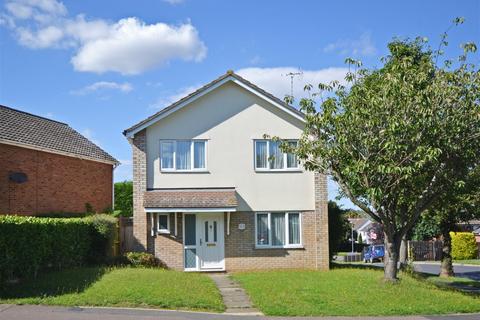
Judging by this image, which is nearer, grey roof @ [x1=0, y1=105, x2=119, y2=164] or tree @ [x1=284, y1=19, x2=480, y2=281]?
tree @ [x1=284, y1=19, x2=480, y2=281]

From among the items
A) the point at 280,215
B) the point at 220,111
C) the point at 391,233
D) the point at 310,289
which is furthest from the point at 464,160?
the point at 220,111

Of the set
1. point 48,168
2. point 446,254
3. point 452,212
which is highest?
point 48,168

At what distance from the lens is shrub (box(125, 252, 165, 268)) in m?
21.1

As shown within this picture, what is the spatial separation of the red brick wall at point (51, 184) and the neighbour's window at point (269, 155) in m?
9.31

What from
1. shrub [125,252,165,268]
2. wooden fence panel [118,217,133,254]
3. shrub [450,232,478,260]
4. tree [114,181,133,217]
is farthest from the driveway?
shrub [450,232,478,260]

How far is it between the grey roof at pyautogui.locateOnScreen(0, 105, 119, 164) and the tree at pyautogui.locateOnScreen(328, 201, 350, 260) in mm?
12112

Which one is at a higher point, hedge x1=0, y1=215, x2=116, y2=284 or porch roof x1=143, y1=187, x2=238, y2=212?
porch roof x1=143, y1=187, x2=238, y2=212

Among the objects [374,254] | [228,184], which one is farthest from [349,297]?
[374,254]

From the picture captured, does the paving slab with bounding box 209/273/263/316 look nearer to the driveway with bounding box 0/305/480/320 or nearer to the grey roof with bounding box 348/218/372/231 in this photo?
the driveway with bounding box 0/305/480/320

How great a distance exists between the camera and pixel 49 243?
56.5ft

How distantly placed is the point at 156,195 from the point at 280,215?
16.5 feet

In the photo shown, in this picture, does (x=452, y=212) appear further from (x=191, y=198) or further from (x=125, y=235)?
(x=125, y=235)

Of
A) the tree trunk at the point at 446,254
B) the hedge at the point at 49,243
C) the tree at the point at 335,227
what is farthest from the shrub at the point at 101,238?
the tree trunk at the point at 446,254

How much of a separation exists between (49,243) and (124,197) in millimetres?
19684
